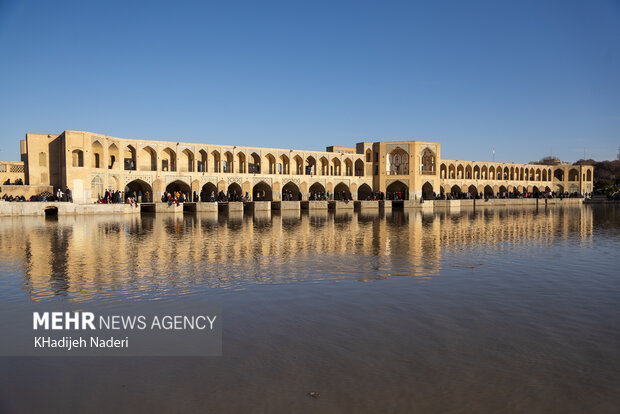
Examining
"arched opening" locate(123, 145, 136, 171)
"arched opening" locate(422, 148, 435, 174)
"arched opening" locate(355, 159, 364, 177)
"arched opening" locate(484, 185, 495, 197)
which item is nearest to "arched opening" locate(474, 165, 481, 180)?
"arched opening" locate(484, 185, 495, 197)

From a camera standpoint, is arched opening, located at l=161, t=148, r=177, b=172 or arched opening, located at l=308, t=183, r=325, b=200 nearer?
arched opening, located at l=161, t=148, r=177, b=172

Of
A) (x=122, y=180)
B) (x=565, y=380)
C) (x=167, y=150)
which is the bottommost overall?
(x=565, y=380)

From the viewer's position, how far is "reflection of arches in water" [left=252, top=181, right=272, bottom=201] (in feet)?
117

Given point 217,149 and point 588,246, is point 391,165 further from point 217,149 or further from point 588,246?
point 588,246

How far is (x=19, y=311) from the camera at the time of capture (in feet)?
17.3

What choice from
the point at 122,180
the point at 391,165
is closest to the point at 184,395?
the point at 122,180

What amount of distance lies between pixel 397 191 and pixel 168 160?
68.9ft

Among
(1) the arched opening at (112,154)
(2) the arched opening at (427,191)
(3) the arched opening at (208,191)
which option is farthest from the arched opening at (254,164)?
(2) the arched opening at (427,191)

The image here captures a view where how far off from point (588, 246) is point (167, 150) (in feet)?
Result: 86.6

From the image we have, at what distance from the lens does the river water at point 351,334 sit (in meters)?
3.23

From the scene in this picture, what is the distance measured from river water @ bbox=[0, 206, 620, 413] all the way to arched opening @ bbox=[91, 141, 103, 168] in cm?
1857

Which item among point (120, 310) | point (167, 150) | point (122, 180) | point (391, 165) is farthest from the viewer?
point (391, 165)

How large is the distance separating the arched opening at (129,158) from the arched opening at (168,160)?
6.84 feet

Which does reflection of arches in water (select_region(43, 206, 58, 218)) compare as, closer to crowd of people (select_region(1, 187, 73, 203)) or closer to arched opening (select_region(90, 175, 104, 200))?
crowd of people (select_region(1, 187, 73, 203))
